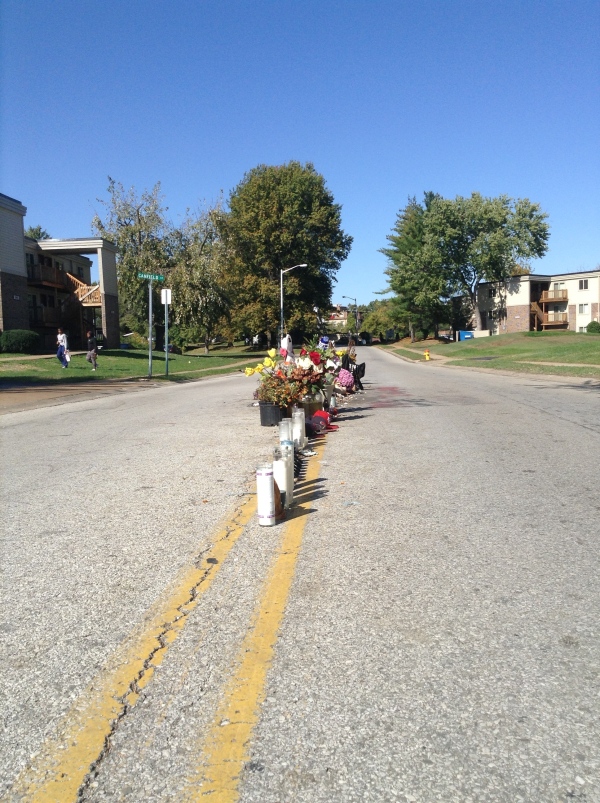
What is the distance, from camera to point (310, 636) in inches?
159

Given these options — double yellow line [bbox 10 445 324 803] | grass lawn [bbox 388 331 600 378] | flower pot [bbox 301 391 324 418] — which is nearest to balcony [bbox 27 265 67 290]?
grass lawn [bbox 388 331 600 378]

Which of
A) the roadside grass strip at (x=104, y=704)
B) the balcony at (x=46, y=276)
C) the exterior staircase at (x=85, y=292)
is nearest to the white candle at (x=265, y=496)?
the roadside grass strip at (x=104, y=704)

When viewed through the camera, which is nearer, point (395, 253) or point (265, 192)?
point (265, 192)

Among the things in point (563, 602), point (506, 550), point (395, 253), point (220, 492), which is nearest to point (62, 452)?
point (220, 492)

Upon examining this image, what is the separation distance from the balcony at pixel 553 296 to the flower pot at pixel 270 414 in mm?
70656

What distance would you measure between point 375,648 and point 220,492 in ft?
13.6

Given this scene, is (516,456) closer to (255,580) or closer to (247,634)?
(255,580)

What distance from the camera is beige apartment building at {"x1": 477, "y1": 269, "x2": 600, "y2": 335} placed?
250 ft

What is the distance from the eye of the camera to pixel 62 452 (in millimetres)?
10773

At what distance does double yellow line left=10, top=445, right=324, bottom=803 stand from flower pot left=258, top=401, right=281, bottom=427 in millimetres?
8189

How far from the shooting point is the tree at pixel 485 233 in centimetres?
7603

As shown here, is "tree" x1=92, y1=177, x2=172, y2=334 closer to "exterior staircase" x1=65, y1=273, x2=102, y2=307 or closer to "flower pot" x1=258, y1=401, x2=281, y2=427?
"exterior staircase" x1=65, y1=273, x2=102, y2=307

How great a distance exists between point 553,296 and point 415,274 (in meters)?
14.9

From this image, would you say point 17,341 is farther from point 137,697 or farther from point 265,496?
point 137,697
